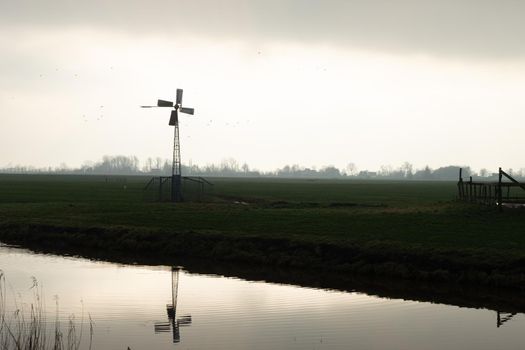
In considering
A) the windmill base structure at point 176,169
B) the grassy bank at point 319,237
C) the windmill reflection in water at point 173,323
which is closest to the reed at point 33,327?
the windmill reflection in water at point 173,323

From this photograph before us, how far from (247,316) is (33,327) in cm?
722

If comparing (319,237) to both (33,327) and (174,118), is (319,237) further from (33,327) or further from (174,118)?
(174,118)

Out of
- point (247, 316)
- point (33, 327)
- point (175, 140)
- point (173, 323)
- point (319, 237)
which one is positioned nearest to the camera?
point (33, 327)

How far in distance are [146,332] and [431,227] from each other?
24.4m

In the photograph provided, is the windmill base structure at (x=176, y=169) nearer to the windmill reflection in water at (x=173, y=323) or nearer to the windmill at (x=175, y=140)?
the windmill at (x=175, y=140)

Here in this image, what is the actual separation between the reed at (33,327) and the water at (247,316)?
41 cm

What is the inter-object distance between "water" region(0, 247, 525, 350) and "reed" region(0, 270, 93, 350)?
411 mm

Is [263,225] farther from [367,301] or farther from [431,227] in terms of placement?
[367,301]

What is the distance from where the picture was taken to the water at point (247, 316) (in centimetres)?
1788

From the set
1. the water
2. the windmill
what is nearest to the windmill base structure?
the windmill

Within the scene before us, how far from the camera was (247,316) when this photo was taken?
68.9 feet

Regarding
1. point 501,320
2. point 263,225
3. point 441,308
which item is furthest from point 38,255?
point 501,320

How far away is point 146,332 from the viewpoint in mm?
18531

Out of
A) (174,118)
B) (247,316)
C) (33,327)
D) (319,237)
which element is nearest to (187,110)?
(174,118)
